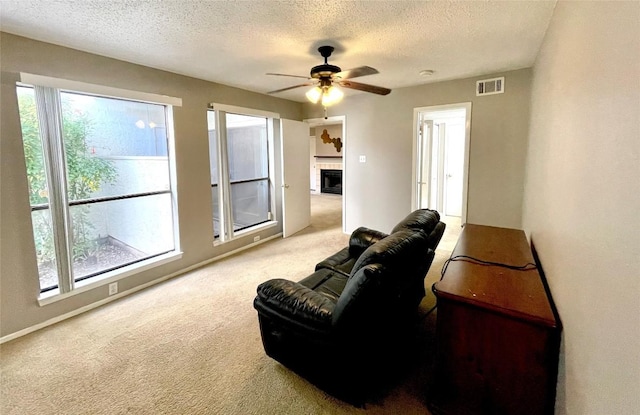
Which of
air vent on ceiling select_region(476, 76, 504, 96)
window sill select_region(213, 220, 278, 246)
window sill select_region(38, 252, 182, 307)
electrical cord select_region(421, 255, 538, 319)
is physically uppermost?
air vent on ceiling select_region(476, 76, 504, 96)

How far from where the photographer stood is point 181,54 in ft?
9.76

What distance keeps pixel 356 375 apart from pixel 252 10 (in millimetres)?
2410

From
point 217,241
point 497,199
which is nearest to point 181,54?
point 217,241

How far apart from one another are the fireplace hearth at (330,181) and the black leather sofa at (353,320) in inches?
342

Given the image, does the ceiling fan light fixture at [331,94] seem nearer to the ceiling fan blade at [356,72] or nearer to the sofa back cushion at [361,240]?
the ceiling fan blade at [356,72]

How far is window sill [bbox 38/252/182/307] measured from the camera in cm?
273

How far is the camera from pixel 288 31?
2432 mm

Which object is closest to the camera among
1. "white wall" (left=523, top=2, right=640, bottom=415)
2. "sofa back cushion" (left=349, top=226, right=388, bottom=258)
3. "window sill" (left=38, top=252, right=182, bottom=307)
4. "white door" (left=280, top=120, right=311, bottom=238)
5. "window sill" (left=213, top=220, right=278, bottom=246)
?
"white wall" (left=523, top=2, right=640, bottom=415)

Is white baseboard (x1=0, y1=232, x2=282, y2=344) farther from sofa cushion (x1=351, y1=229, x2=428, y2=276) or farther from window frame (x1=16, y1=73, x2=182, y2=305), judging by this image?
sofa cushion (x1=351, y1=229, x2=428, y2=276)

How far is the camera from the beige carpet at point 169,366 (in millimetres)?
1821

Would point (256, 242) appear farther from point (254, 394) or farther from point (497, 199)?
point (497, 199)

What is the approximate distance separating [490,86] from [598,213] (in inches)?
136

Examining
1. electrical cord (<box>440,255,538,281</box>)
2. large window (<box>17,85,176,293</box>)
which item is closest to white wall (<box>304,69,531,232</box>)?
electrical cord (<box>440,255,538,281</box>)

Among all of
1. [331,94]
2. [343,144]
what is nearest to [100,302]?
[331,94]
